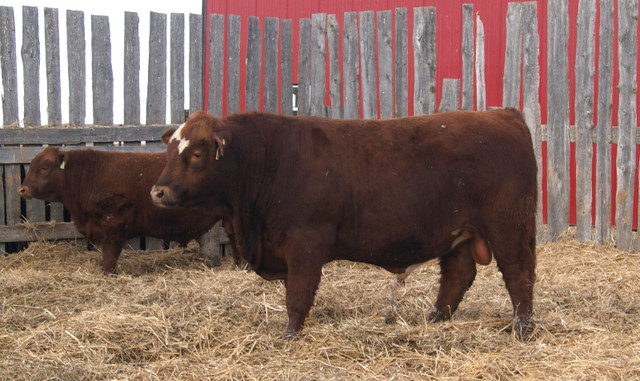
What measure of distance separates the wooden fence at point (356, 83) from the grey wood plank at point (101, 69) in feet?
0.04

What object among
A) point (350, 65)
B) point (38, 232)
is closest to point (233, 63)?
point (350, 65)

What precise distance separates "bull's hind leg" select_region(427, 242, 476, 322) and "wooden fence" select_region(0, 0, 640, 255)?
3250 mm

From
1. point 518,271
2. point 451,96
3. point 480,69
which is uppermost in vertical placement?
point 480,69

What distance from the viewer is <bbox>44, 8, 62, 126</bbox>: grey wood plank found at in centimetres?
856

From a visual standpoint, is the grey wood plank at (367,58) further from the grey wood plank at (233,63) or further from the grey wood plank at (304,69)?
the grey wood plank at (233,63)

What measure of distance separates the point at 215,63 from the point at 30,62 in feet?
6.72

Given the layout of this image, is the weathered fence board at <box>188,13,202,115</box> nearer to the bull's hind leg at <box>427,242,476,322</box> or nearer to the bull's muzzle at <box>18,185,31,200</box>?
the bull's muzzle at <box>18,185,31,200</box>

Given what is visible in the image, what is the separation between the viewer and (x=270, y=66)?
30.0 feet

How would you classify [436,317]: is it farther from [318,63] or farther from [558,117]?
[318,63]

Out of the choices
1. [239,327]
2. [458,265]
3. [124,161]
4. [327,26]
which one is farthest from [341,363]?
[327,26]

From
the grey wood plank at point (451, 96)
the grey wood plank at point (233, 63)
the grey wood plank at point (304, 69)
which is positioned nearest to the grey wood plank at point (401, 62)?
the grey wood plank at point (451, 96)

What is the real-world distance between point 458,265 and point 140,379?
8.45 ft

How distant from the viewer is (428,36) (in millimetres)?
8750

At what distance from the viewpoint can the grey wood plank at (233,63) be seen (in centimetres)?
909
